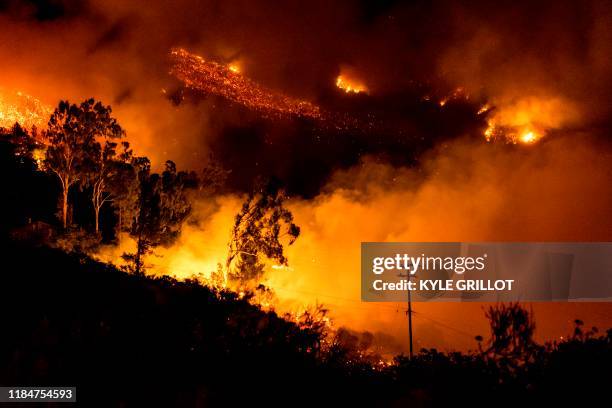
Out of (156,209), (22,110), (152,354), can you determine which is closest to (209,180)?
(156,209)

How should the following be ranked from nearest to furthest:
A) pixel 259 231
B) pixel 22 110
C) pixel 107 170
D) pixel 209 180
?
pixel 259 231
pixel 107 170
pixel 209 180
pixel 22 110

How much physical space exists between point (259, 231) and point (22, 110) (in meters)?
24.7

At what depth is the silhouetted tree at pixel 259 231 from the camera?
25.0 metres

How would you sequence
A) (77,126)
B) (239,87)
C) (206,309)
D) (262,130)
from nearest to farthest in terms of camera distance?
(206,309) < (77,126) < (262,130) < (239,87)

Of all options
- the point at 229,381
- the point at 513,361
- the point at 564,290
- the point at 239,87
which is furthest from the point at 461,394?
the point at 239,87

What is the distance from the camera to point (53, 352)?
19.6ft

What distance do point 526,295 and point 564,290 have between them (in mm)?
2587

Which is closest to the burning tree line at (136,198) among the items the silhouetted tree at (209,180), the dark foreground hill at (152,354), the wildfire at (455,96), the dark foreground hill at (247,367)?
the silhouetted tree at (209,180)

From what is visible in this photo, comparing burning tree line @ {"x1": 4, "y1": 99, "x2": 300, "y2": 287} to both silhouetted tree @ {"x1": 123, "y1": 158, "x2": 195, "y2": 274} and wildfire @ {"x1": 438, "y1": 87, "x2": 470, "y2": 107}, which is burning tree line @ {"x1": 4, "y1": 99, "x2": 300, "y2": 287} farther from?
wildfire @ {"x1": 438, "y1": 87, "x2": 470, "y2": 107}

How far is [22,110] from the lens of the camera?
38.0m

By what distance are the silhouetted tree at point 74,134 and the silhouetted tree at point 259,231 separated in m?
8.88

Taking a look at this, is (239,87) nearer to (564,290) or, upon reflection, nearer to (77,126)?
(77,126)

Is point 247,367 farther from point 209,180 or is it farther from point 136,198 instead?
point 209,180

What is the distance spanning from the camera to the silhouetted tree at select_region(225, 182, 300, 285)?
82.2 ft
